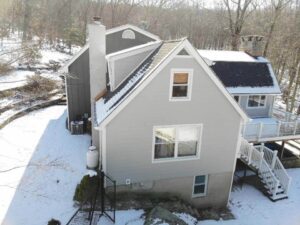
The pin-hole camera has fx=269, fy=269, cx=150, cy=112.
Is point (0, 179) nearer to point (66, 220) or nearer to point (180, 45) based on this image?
point (66, 220)

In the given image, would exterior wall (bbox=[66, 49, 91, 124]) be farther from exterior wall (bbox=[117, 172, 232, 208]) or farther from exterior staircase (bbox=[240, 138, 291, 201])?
exterior staircase (bbox=[240, 138, 291, 201])

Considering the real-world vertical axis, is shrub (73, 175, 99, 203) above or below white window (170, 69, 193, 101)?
below

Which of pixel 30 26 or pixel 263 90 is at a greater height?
pixel 30 26

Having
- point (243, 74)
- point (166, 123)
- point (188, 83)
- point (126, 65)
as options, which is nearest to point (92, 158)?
point (166, 123)

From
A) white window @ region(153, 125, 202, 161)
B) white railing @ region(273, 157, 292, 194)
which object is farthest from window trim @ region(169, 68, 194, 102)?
white railing @ region(273, 157, 292, 194)

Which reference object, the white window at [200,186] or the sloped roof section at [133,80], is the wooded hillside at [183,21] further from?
the white window at [200,186]

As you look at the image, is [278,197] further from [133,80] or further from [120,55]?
[120,55]

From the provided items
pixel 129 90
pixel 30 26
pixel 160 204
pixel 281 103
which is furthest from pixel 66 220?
pixel 281 103
